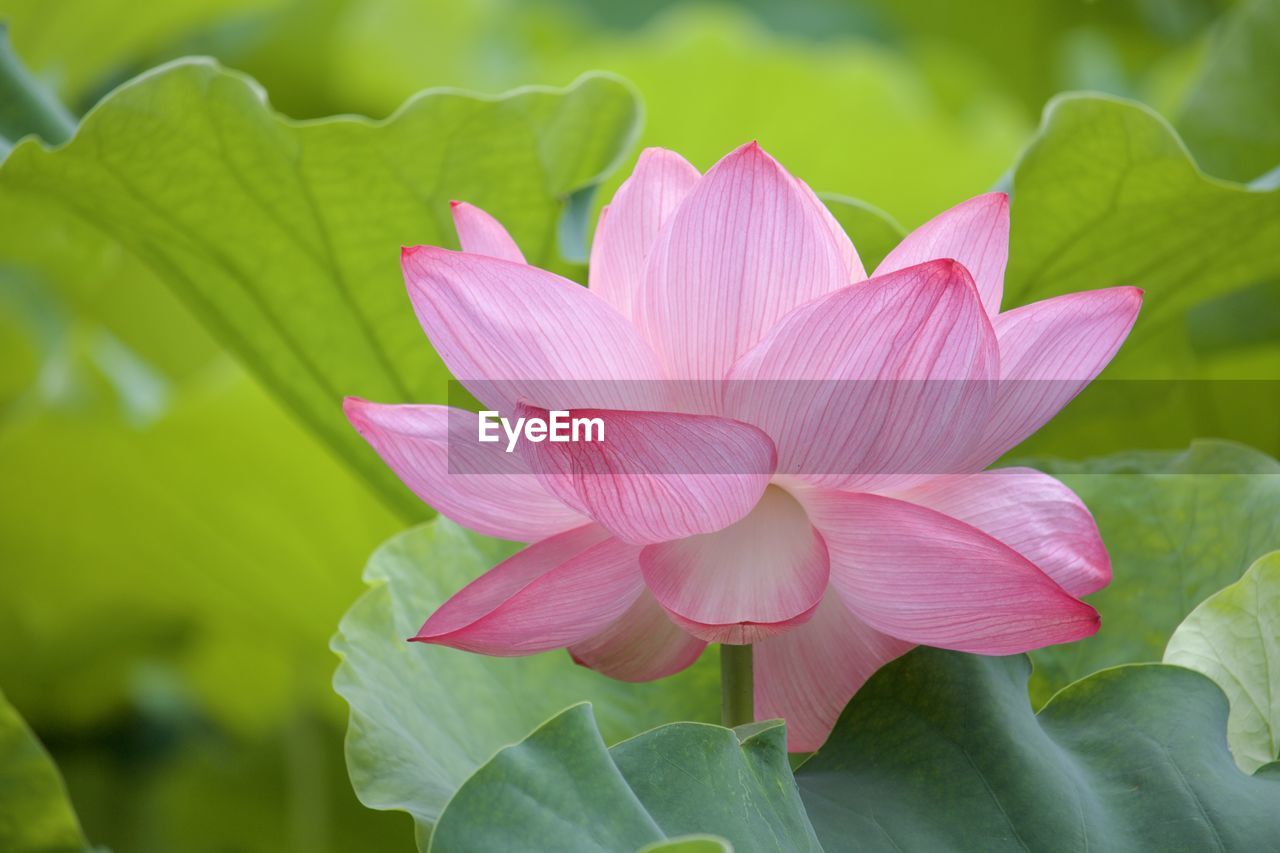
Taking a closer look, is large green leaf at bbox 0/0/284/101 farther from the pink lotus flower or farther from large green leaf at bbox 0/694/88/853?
the pink lotus flower

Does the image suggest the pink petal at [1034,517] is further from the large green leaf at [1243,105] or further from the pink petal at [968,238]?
the large green leaf at [1243,105]

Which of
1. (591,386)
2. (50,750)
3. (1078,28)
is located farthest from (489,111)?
(1078,28)

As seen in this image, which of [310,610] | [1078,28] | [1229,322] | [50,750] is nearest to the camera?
[1229,322]

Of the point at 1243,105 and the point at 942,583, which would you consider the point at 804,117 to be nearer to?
the point at 1243,105

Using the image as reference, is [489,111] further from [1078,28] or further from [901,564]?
[1078,28]

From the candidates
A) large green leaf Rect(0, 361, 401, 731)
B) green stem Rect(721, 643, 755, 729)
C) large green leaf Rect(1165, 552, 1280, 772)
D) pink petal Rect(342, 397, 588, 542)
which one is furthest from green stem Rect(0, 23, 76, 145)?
large green leaf Rect(1165, 552, 1280, 772)

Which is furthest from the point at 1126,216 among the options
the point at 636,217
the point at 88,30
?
the point at 88,30

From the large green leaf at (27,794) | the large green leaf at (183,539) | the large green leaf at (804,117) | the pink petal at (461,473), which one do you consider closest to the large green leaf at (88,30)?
the large green leaf at (183,539)
